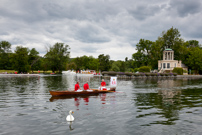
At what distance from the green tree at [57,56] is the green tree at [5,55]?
22782 mm

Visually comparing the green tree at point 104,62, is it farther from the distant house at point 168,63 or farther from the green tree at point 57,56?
the distant house at point 168,63


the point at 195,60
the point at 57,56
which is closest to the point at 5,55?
the point at 57,56

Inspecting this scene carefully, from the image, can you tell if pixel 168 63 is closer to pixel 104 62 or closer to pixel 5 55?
pixel 104 62

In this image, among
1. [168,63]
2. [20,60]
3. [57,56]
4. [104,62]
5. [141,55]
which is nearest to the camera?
[20,60]

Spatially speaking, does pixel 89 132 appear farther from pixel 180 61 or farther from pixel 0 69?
pixel 0 69

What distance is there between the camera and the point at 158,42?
9069 cm

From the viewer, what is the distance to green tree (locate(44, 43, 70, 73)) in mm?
107562

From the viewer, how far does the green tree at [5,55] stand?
106688mm

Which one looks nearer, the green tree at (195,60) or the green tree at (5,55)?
the green tree at (195,60)

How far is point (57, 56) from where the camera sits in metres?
109

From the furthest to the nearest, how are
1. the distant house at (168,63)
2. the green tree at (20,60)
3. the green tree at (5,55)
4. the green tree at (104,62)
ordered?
the green tree at (104,62)
the green tree at (5,55)
the distant house at (168,63)
the green tree at (20,60)

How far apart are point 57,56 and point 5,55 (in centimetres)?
3258

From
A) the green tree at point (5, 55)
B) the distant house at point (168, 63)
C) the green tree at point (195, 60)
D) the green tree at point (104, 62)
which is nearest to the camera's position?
the green tree at point (195, 60)

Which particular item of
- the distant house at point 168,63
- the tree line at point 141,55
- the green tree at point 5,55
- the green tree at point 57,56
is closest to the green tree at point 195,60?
the tree line at point 141,55
